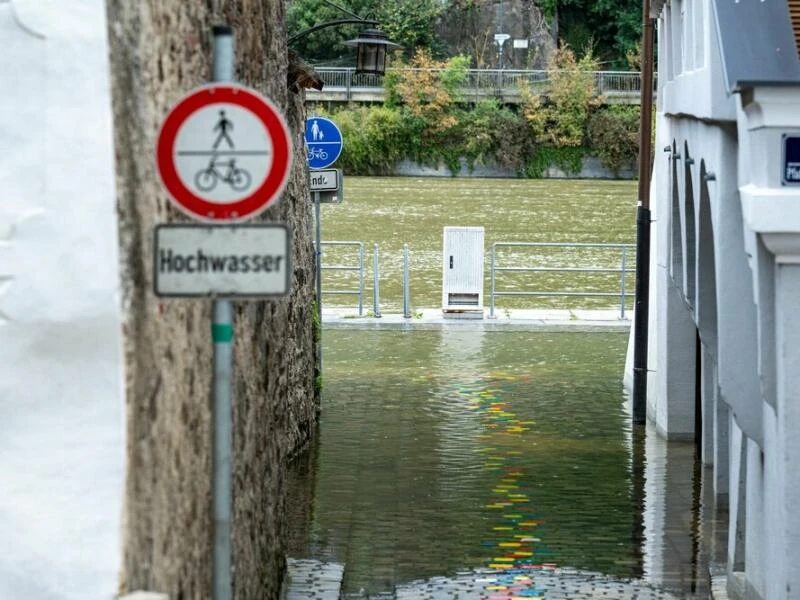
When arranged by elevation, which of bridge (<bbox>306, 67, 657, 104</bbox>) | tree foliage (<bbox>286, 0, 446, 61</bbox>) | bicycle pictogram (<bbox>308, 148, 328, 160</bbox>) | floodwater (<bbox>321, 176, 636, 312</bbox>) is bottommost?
floodwater (<bbox>321, 176, 636, 312</bbox>)

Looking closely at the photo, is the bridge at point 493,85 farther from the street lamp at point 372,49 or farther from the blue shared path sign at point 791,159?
the blue shared path sign at point 791,159

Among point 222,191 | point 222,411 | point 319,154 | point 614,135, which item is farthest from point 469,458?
point 614,135

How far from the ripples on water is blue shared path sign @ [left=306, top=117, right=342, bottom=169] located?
2.73 m

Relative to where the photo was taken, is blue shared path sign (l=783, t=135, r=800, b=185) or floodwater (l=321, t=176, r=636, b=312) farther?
floodwater (l=321, t=176, r=636, b=312)

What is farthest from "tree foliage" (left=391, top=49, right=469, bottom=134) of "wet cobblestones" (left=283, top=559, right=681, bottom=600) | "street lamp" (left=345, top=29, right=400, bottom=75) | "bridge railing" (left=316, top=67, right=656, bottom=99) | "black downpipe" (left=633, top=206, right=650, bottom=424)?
"wet cobblestones" (left=283, top=559, right=681, bottom=600)

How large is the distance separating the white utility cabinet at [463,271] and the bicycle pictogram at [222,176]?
19.3 meters

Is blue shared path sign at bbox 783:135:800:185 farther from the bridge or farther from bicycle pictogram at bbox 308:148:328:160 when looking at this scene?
the bridge

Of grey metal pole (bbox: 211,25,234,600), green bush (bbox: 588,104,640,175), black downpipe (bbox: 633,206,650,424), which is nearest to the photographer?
grey metal pole (bbox: 211,25,234,600)

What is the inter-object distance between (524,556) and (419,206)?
42750mm

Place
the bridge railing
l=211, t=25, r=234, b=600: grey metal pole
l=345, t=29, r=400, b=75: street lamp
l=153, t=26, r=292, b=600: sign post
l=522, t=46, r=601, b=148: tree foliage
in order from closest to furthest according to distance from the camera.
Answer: l=153, t=26, r=292, b=600: sign post → l=211, t=25, r=234, b=600: grey metal pole → l=345, t=29, r=400, b=75: street lamp → l=522, t=46, r=601, b=148: tree foliage → the bridge railing

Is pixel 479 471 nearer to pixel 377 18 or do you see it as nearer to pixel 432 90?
pixel 432 90

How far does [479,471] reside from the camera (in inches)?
612

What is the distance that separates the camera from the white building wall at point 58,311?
19.7 ft

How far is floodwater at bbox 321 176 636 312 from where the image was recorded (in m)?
31.7
